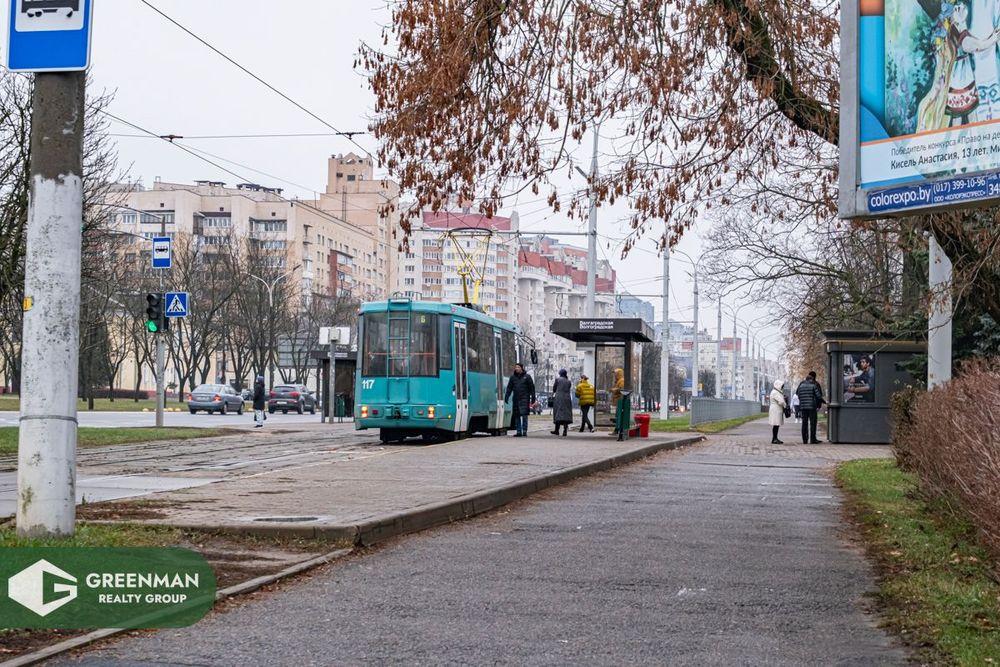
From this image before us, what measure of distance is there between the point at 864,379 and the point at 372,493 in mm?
21489

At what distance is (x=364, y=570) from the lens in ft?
28.2

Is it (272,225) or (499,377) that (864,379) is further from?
(272,225)

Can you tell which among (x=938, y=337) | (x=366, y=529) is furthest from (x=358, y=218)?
(x=366, y=529)

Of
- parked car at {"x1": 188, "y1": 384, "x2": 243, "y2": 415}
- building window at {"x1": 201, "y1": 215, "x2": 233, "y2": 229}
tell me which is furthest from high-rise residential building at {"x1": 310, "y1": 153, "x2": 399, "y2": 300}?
parked car at {"x1": 188, "y1": 384, "x2": 243, "y2": 415}

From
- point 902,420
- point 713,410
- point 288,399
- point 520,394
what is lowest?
point 713,410

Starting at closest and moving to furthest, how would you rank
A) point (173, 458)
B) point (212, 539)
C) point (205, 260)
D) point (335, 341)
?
point (212, 539)
point (173, 458)
point (335, 341)
point (205, 260)

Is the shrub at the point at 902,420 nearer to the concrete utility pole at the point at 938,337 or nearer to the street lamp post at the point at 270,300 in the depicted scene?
the concrete utility pole at the point at 938,337

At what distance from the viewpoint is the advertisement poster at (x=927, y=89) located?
940cm

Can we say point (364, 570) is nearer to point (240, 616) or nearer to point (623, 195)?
point (240, 616)

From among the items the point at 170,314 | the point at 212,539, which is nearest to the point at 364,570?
the point at 212,539

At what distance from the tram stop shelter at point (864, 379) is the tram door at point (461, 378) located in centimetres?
916

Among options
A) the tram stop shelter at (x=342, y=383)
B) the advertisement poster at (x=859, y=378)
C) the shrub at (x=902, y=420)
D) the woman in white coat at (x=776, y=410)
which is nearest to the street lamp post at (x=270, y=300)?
the tram stop shelter at (x=342, y=383)

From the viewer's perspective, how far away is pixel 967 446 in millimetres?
7773

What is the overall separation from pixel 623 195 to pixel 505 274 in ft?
599
